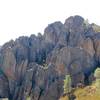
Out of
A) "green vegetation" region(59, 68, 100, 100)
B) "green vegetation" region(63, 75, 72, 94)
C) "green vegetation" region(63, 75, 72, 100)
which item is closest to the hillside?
"green vegetation" region(59, 68, 100, 100)

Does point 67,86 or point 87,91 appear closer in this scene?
point 67,86

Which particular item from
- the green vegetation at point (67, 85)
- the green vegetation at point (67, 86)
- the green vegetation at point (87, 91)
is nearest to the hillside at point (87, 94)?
the green vegetation at point (87, 91)

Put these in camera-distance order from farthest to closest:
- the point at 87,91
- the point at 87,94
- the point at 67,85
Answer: the point at 87,91
the point at 87,94
the point at 67,85

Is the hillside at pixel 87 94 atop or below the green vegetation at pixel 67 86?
below

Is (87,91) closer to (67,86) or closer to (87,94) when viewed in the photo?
(87,94)

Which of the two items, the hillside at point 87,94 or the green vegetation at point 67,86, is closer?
the green vegetation at point 67,86

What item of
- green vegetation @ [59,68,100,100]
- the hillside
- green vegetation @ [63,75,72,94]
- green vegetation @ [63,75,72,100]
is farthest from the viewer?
green vegetation @ [59,68,100,100]

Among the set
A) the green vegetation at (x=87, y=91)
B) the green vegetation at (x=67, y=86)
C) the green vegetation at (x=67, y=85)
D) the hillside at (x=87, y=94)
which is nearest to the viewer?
the green vegetation at (x=67, y=85)

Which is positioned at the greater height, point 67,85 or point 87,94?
point 67,85

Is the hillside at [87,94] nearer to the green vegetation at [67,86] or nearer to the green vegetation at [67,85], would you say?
the green vegetation at [67,86]

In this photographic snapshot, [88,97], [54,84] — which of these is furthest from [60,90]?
[88,97]

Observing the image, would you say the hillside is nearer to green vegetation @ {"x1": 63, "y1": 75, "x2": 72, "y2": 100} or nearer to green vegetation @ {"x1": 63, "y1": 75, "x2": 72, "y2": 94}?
green vegetation @ {"x1": 63, "y1": 75, "x2": 72, "y2": 100}

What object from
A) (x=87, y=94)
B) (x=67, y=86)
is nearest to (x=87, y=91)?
(x=87, y=94)

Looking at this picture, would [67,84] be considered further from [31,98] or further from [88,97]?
[31,98]
